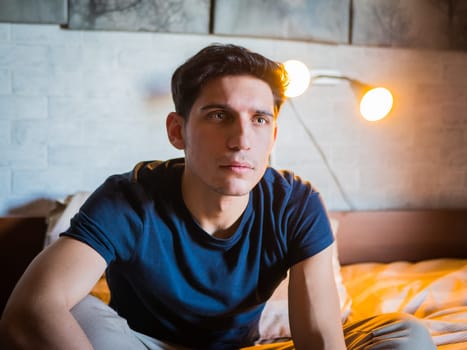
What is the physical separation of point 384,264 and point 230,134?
1.32 metres

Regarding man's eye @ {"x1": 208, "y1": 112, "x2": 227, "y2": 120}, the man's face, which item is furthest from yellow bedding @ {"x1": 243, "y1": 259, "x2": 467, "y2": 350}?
man's eye @ {"x1": 208, "y1": 112, "x2": 227, "y2": 120}

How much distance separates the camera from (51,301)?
2.80 ft

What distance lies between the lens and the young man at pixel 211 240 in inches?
38.0

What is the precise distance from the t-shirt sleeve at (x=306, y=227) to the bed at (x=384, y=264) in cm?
25

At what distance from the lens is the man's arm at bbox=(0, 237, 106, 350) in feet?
2.76

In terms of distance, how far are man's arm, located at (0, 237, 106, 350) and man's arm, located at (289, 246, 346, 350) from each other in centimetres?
45

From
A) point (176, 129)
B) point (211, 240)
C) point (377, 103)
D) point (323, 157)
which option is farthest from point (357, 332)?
point (323, 157)

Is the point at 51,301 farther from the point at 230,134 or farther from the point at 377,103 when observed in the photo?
the point at 377,103


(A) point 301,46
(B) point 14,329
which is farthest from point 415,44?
(B) point 14,329

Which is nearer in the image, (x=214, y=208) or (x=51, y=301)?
(x=51, y=301)

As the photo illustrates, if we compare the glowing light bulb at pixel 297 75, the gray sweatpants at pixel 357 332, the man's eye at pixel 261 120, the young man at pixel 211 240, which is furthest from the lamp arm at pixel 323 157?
the gray sweatpants at pixel 357 332

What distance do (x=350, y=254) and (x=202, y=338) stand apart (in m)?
1.08

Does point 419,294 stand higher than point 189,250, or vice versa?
point 189,250

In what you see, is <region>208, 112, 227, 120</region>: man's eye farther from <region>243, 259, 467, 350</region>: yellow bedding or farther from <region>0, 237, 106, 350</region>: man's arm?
<region>243, 259, 467, 350</region>: yellow bedding
